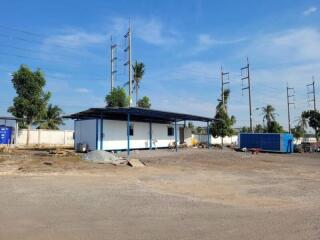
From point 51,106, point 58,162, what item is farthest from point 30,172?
point 51,106

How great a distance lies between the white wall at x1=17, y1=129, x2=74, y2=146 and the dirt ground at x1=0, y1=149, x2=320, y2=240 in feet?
88.8

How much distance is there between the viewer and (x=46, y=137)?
4888 centimetres

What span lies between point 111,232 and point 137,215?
1870 mm

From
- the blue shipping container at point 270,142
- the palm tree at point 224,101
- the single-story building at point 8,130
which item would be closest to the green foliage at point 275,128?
the palm tree at point 224,101

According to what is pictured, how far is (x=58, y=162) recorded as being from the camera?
78.0 feet

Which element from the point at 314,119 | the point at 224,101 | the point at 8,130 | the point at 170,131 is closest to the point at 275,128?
the point at 314,119

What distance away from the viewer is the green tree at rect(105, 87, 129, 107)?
50.3 metres

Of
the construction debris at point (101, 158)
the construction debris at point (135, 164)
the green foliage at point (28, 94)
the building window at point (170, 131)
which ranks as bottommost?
the construction debris at point (135, 164)

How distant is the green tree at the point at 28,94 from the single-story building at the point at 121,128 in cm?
810

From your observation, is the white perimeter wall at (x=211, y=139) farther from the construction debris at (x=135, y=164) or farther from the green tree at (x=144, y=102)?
the construction debris at (x=135, y=164)

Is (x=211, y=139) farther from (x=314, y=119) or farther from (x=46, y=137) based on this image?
(x=46, y=137)

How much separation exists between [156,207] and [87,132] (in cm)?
2507

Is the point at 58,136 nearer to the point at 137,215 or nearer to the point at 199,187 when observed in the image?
the point at 199,187

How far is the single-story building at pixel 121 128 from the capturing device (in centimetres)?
3350
